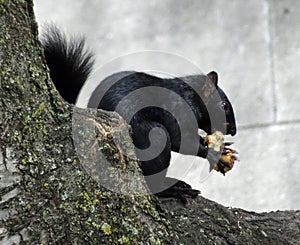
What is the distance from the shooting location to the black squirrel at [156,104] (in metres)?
1.59

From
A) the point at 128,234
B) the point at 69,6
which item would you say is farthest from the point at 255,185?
the point at 128,234

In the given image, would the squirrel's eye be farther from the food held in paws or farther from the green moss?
the green moss

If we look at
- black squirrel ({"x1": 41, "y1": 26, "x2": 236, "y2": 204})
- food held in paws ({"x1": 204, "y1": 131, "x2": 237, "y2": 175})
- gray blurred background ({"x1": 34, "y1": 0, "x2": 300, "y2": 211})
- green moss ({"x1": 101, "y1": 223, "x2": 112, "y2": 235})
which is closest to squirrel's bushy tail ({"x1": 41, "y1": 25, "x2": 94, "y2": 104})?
black squirrel ({"x1": 41, "y1": 26, "x2": 236, "y2": 204})

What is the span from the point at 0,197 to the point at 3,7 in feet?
1.02

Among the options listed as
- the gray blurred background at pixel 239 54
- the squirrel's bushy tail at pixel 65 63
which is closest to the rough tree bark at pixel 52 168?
the squirrel's bushy tail at pixel 65 63

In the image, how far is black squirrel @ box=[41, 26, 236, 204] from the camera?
5.23 feet

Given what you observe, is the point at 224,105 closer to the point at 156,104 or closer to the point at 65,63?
the point at 156,104

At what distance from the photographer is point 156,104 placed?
1.75 meters

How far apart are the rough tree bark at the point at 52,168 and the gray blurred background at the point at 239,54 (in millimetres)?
1657

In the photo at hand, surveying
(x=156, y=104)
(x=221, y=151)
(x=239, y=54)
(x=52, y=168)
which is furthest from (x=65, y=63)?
(x=239, y=54)

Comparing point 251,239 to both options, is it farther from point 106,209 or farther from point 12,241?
point 12,241

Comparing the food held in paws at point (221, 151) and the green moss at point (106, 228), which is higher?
the food held in paws at point (221, 151)

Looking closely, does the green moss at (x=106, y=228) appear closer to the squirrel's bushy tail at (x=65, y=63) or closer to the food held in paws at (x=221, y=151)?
the squirrel's bushy tail at (x=65, y=63)

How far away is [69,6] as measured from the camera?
3248 millimetres
